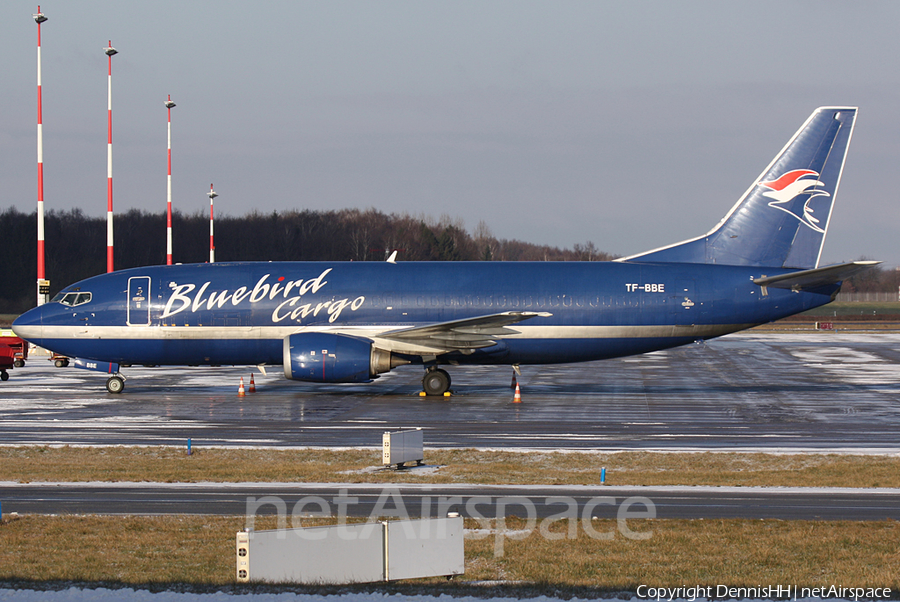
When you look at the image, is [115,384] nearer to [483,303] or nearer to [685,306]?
[483,303]

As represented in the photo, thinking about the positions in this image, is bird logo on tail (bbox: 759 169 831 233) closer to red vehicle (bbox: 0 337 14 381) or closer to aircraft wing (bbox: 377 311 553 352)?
aircraft wing (bbox: 377 311 553 352)

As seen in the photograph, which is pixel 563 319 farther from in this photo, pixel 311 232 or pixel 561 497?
pixel 311 232

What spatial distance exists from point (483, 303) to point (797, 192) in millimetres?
12843

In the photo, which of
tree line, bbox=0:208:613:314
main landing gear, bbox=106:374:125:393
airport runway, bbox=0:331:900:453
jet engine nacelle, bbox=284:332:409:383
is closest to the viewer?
airport runway, bbox=0:331:900:453

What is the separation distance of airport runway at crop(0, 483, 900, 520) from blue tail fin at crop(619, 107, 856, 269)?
1791 cm

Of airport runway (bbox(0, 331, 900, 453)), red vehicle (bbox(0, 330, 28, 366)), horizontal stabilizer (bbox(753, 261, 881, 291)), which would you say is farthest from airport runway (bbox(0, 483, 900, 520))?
red vehicle (bbox(0, 330, 28, 366))

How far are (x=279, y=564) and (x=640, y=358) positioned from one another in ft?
155

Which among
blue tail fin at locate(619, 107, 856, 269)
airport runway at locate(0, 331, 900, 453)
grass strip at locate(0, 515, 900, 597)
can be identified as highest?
blue tail fin at locate(619, 107, 856, 269)

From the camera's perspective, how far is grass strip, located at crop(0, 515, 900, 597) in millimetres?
9891

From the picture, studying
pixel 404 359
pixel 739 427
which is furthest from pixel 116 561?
pixel 404 359

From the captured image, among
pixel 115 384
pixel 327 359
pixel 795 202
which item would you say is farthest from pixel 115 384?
pixel 795 202

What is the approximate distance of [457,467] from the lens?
1811cm

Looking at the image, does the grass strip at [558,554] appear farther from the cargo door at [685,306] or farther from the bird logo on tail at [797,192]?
the bird logo on tail at [797,192]

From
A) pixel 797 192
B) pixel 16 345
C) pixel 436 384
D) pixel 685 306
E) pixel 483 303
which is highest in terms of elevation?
pixel 797 192
